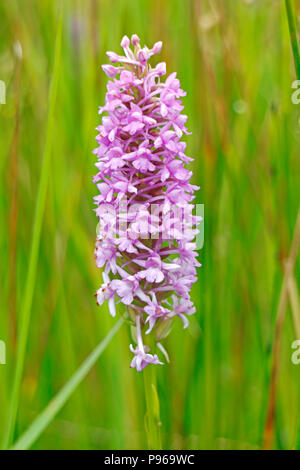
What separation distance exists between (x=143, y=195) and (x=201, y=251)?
0.55 meters

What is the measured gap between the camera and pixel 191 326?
1.38 meters

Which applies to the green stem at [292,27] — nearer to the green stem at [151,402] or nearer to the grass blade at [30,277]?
the grass blade at [30,277]

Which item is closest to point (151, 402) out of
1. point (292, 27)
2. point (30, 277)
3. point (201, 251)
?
point (30, 277)

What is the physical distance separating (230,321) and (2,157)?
2.76 feet

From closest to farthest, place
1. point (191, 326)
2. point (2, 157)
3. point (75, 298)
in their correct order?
point (191, 326) → point (2, 157) → point (75, 298)

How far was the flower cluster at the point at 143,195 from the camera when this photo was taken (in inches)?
27.9

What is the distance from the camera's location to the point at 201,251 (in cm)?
125

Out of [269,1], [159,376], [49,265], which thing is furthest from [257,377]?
[269,1]

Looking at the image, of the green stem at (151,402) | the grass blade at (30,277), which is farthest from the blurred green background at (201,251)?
the green stem at (151,402)

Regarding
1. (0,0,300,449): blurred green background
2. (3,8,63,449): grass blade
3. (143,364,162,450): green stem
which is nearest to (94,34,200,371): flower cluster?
(143,364,162,450): green stem

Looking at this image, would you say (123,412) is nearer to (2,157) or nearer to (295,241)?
(295,241)

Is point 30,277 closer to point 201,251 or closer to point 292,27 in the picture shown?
point 201,251

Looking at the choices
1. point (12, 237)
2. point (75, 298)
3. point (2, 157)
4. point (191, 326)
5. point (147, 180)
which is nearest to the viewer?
point (147, 180)
